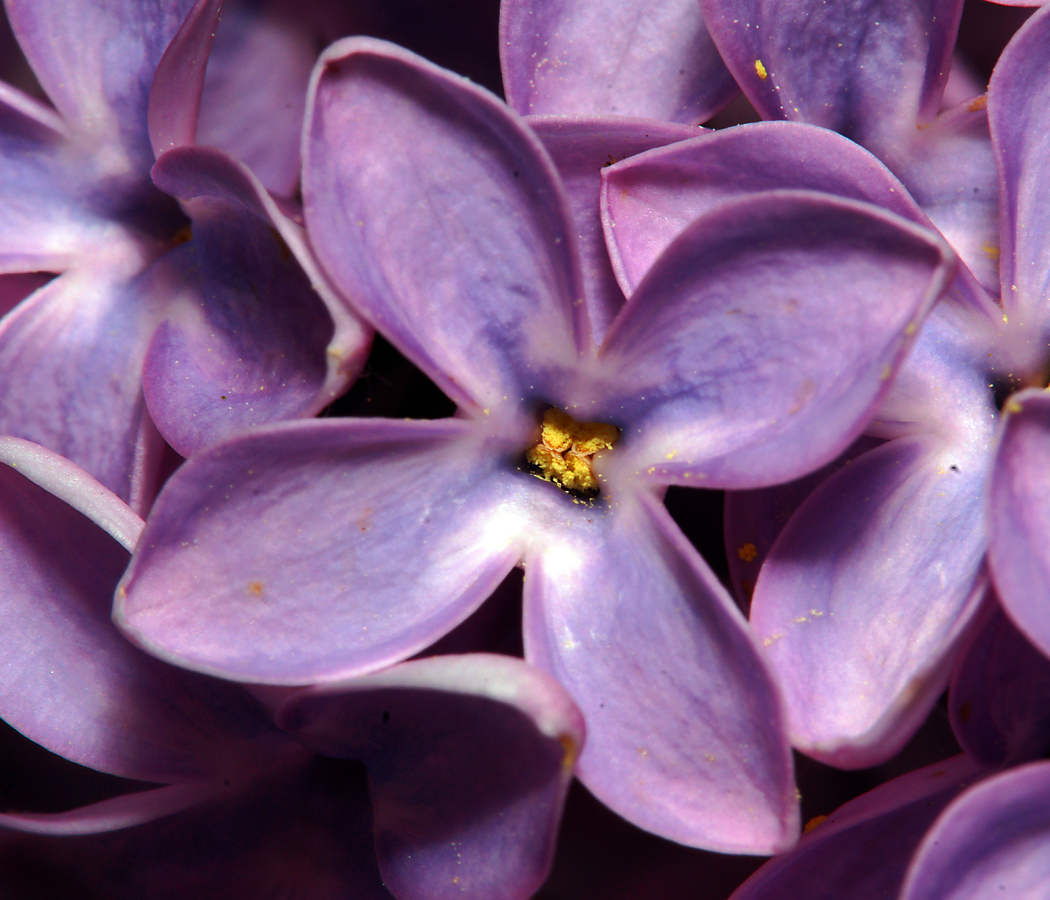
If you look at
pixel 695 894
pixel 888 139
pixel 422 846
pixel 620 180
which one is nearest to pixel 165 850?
pixel 422 846

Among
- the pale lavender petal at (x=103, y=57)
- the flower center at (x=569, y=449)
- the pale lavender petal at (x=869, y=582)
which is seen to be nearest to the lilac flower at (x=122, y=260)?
the pale lavender petal at (x=103, y=57)

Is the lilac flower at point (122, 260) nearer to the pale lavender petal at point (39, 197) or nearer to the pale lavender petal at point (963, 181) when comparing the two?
the pale lavender petal at point (39, 197)

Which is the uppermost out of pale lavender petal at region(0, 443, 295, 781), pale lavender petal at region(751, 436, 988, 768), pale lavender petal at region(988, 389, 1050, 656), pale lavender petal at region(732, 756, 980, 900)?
pale lavender petal at region(988, 389, 1050, 656)

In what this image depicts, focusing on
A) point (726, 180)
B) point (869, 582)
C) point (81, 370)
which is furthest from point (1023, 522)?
point (81, 370)

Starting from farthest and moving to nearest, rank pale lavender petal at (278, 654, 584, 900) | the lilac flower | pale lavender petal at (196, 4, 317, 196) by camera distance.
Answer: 1. pale lavender petal at (196, 4, 317, 196)
2. the lilac flower
3. pale lavender petal at (278, 654, 584, 900)

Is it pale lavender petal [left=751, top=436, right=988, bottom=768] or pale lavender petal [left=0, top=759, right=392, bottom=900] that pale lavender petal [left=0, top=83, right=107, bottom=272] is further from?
pale lavender petal [left=751, top=436, right=988, bottom=768]

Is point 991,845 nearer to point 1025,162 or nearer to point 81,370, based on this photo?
point 1025,162

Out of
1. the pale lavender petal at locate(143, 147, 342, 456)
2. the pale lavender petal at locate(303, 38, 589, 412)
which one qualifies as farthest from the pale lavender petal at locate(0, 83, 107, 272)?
the pale lavender petal at locate(303, 38, 589, 412)

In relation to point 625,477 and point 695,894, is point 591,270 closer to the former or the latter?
point 625,477
